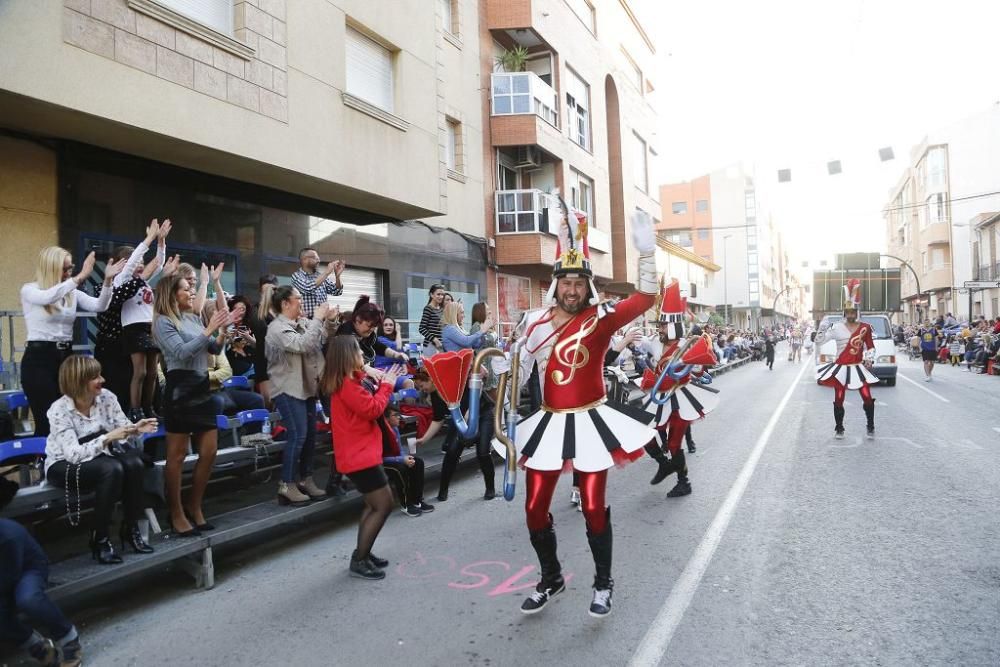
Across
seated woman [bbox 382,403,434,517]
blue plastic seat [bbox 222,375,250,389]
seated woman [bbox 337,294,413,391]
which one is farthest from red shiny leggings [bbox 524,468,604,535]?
blue plastic seat [bbox 222,375,250,389]

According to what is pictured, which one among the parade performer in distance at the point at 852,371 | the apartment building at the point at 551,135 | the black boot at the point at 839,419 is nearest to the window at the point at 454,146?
the apartment building at the point at 551,135

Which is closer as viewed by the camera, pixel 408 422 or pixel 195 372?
pixel 195 372

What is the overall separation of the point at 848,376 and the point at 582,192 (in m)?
14.9

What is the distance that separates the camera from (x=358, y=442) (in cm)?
498

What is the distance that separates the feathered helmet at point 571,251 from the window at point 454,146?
44.2ft

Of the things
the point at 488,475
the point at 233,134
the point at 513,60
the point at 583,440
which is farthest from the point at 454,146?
the point at 583,440

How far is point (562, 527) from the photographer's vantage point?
19.9 feet

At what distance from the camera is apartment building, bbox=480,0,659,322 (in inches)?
753

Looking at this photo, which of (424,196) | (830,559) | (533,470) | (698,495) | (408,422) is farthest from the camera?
(424,196)

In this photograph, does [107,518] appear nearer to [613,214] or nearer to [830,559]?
[830,559]

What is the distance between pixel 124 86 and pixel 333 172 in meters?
3.86

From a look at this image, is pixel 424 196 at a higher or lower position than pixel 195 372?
higher

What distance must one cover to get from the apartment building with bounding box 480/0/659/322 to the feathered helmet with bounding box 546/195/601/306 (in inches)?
525

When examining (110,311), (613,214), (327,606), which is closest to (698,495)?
(327,606)
